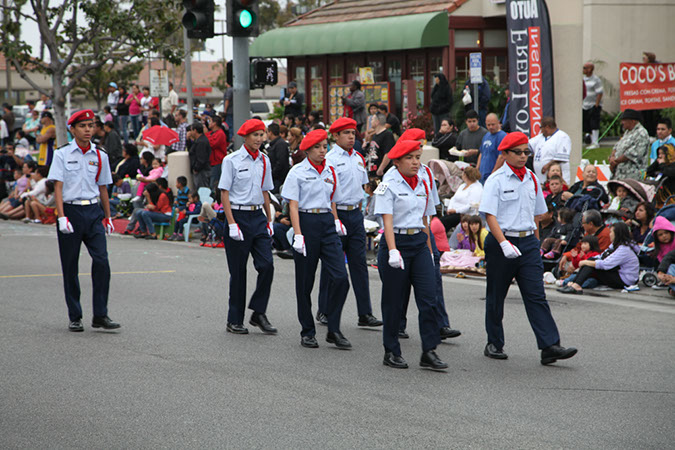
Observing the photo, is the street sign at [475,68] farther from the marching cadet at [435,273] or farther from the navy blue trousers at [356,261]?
the marching cadet at [435,273]

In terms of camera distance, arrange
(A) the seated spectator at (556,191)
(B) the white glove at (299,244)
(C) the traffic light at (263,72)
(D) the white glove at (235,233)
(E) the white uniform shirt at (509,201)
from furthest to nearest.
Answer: (A) the seated spectator at (556,191), (C) the traffic light at (263,72), (D) the white glove at (235,233), (B) the white glove at (299,244), (E) the white uniform shirt at (509,201)

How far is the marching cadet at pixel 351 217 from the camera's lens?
9.77m

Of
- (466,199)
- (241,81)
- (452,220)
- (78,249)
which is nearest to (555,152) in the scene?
(466,199)

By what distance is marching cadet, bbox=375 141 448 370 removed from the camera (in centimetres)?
A: 806

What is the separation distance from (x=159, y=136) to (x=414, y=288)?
15969 mm

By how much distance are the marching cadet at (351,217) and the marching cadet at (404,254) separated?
1.50 m

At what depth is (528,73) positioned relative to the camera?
56.5ft

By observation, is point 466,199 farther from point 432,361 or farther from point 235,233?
point 432,361

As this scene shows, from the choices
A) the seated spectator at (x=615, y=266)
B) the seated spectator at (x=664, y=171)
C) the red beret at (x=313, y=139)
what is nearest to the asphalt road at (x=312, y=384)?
the seated spectator at (x=615, y=266)

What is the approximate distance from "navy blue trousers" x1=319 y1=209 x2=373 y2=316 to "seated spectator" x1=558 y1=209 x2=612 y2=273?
164 inches

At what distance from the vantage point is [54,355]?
841 cm

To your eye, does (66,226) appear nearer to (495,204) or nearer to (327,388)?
(327,388)

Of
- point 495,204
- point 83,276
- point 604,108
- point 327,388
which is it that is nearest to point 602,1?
point 604,108

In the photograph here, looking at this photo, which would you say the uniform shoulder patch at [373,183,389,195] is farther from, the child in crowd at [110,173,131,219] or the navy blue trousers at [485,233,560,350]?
the child in crowd at [110,173,131,219]
